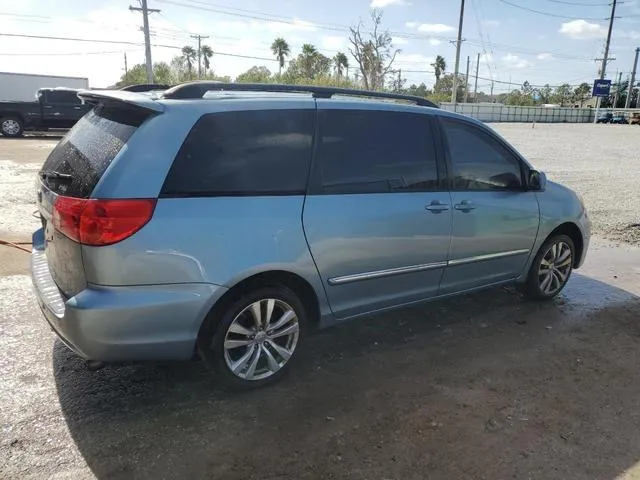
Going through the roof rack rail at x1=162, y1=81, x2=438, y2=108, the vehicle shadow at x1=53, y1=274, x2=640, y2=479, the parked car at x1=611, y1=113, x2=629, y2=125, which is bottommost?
the vehicle shadow at x1=53, y1=274, x2=640, y2=479

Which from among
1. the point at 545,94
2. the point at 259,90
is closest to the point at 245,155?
the point at 259,90

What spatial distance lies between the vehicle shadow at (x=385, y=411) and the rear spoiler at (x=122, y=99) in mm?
1713

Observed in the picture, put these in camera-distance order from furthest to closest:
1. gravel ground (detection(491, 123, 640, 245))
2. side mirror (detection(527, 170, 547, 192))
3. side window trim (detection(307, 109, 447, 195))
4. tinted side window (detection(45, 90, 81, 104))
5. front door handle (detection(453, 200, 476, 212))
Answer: tinted side window (detection(45, 90, 81, 104))
gravel ground (detection(491, 123, 640, 245))
side mirror (detection(527, 170, 547, 192))
front door handle (detection(453, 200, 476, 212))
side window trim (detection(307, 109, 447, 195))

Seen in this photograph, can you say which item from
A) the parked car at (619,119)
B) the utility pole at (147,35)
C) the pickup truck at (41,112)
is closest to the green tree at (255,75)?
the utility pole at (147,35)

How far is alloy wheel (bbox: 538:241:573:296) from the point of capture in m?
4.93

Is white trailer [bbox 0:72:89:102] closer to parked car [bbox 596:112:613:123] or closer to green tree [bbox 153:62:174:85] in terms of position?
green tree [bbox 153:62:174:85]

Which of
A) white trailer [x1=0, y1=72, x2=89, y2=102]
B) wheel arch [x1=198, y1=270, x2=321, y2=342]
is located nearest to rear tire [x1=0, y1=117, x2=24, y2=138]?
white trailer [x1=0, y1=72, x2=89, y2=102]

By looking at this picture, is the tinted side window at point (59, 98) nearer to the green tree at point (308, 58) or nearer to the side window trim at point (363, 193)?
the side window trim at point (363, 193)

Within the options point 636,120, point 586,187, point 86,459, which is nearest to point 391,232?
point 86,459

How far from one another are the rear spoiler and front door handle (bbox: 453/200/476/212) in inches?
89.1

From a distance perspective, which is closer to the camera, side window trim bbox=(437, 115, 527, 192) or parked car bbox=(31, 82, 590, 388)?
parked car bbox=(31, 82, 590, 388)

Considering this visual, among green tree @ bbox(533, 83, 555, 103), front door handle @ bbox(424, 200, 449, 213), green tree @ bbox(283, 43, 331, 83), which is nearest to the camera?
front door handle @ bbox(424, 200, 449, 213)

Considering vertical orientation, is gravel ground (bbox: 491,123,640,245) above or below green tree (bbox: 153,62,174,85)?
below

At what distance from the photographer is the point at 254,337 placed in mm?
3240
